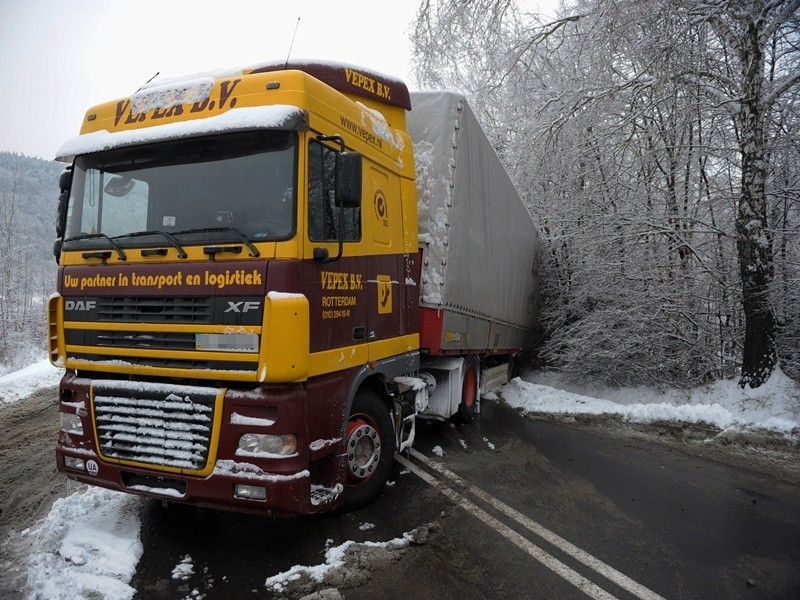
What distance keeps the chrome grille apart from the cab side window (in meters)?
1.31

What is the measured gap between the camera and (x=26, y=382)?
33.6ft

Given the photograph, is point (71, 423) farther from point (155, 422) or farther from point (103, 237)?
point (103, 237)

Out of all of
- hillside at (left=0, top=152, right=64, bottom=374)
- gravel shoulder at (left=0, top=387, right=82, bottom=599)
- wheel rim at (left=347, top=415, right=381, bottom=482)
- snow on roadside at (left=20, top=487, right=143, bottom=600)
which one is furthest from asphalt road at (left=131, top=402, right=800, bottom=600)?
hillside at (left=0, top=152, right=64, bottom=374)

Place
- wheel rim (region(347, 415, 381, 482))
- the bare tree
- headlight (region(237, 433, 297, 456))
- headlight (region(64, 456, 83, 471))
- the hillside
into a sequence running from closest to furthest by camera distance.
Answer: headlight (region(237, 433, 297, 456))
headlight (region(64, 456, 83, 471))
wheel rim (region(347, 415, 381, 482))
the bare tree
the hillside

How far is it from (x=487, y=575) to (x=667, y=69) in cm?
753

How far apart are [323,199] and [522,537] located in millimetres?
2858

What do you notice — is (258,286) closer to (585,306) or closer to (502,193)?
(502,193)

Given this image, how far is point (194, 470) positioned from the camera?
3.37m

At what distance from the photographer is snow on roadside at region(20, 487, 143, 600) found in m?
3.08

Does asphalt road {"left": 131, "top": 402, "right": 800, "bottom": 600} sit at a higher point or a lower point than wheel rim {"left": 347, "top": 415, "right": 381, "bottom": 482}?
lower

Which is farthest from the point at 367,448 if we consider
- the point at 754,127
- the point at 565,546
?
the point at 754,127

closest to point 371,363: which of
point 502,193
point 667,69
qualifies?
point 502,193

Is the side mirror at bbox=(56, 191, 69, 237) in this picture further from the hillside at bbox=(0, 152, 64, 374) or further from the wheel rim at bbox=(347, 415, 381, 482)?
the hillside at bbox=(0, 152, 64, 374)

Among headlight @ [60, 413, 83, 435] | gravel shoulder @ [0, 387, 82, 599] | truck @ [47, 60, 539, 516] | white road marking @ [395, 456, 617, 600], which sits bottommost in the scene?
gravel shoulder @ [0, 387, 82, 599]
